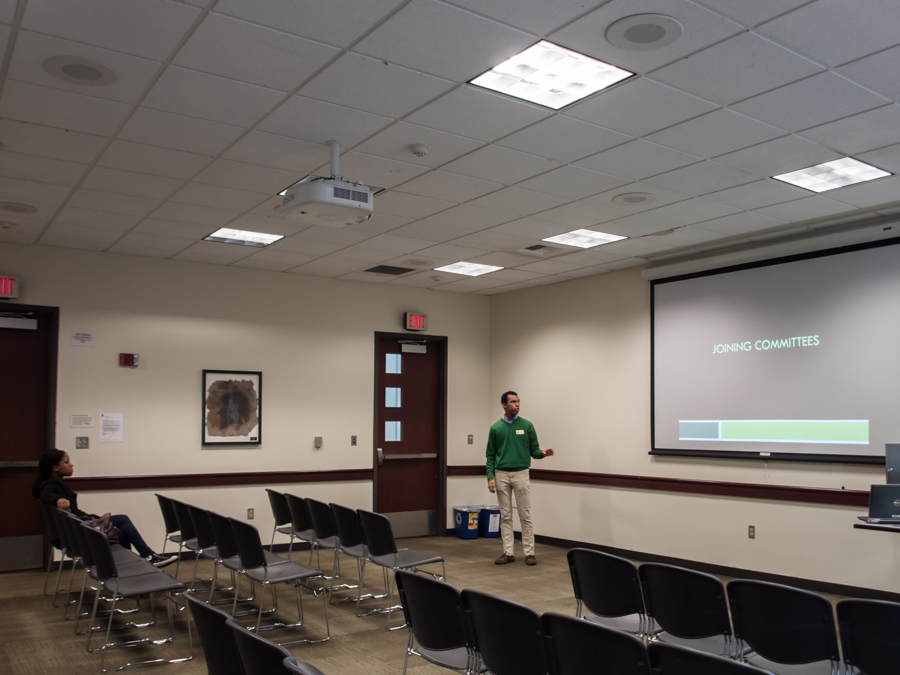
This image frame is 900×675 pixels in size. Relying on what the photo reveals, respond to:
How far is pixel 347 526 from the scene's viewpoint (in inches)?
223

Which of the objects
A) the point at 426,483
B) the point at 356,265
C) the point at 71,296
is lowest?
the point at 426,483

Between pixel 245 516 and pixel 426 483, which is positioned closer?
pixel 245 516

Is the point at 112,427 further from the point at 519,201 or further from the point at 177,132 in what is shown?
the point at 519,201

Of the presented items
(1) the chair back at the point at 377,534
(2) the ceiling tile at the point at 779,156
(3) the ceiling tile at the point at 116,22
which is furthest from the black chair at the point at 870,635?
(3) the ceiling tile at the point at 116,22

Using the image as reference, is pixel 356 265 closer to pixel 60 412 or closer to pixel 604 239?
pixel 604 239

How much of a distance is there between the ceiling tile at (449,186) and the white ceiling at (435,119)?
2cm

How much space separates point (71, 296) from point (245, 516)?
9.61ft

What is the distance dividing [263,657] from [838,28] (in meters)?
3.31

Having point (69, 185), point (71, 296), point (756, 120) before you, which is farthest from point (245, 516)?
point (756, 120)

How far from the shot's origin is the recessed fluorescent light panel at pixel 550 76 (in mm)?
3398

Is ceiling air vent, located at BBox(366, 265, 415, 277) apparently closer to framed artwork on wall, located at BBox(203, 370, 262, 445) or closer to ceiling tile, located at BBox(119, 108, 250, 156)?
framed artwork on wall, located at BBox(203, 370, 262, 445)

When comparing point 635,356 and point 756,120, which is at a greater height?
point 756,120

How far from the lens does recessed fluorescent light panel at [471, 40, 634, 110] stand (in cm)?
340

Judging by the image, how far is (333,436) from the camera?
28.1 feet
